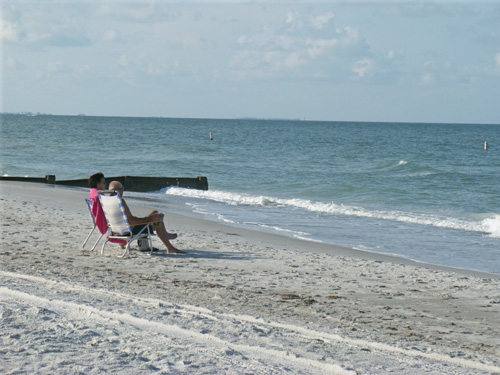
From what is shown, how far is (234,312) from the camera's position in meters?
5.46

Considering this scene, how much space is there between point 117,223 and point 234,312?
3.29m

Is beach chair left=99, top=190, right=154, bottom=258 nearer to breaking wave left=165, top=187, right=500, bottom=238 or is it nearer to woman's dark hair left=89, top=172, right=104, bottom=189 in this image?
woman's dark hair left=89, top=172, right=104, bottom=189

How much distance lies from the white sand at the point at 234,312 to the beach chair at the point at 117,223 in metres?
0.24

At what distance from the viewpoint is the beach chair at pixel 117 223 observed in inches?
318

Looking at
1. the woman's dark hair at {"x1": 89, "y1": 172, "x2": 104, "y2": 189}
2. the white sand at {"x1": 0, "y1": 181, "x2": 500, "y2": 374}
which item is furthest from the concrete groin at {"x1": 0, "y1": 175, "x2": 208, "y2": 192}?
the woman's dark hair at {"x1": 89, "y1": 172, "x2": 104, "y2": 189}

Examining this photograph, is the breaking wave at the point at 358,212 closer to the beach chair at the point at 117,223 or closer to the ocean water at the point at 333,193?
the ocean water at the point at 333,193

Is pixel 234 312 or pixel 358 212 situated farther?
pixel 358 212

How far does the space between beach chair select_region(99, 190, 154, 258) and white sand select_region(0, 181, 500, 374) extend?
0.24 m

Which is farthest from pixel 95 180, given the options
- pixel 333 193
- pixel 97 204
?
pixel 333 193

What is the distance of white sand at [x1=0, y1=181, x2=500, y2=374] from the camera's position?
13.4ft

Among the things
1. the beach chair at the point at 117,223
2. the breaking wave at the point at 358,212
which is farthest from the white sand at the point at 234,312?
the breaking wave at the point at 358,212

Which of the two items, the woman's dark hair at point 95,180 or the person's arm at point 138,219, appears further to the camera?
the woman's dark hair at point 95,180

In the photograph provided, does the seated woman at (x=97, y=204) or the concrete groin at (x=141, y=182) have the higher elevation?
the seated woman at (x=97, y=204)

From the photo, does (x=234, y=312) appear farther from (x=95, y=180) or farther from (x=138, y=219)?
(x=95, y=180)
